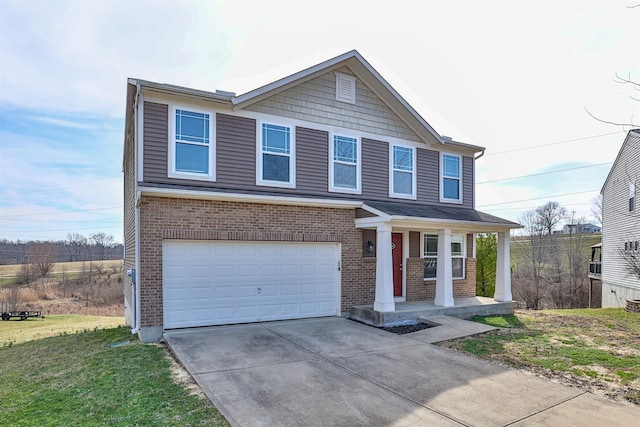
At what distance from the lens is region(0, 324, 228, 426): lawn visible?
4363 mm

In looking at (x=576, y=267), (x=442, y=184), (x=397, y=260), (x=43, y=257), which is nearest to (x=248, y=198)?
(x=397, y=260)

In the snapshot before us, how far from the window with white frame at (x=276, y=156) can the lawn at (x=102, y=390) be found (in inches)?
183

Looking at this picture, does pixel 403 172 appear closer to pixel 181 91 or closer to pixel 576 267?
pixel 181 91

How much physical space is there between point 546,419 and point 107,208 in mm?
47806

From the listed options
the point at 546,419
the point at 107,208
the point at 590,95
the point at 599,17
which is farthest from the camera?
the point at 107,208

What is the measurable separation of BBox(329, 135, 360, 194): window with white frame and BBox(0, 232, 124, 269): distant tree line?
40.4 metres

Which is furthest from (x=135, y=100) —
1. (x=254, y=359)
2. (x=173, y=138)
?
(x=254, y=359)

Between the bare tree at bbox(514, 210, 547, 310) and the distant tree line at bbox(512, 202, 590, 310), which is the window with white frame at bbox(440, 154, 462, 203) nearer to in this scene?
the distant tree line at bbox(512, 202, 590, 310)

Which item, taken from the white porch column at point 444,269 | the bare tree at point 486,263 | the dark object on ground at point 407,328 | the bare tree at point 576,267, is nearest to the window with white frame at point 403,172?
the white porch column at point 444,269

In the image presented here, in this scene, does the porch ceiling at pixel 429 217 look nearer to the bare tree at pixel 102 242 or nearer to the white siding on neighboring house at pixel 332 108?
the white siding on neighboring house at pixel 332 108

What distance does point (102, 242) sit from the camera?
2239 inches

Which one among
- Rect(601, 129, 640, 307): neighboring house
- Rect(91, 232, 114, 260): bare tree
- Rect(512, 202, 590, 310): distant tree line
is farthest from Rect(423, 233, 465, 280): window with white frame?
Rect(91, 232, 114, 260): bare tree

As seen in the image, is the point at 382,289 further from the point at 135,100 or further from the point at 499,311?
the point at 135,100

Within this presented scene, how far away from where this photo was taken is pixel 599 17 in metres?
5.51
